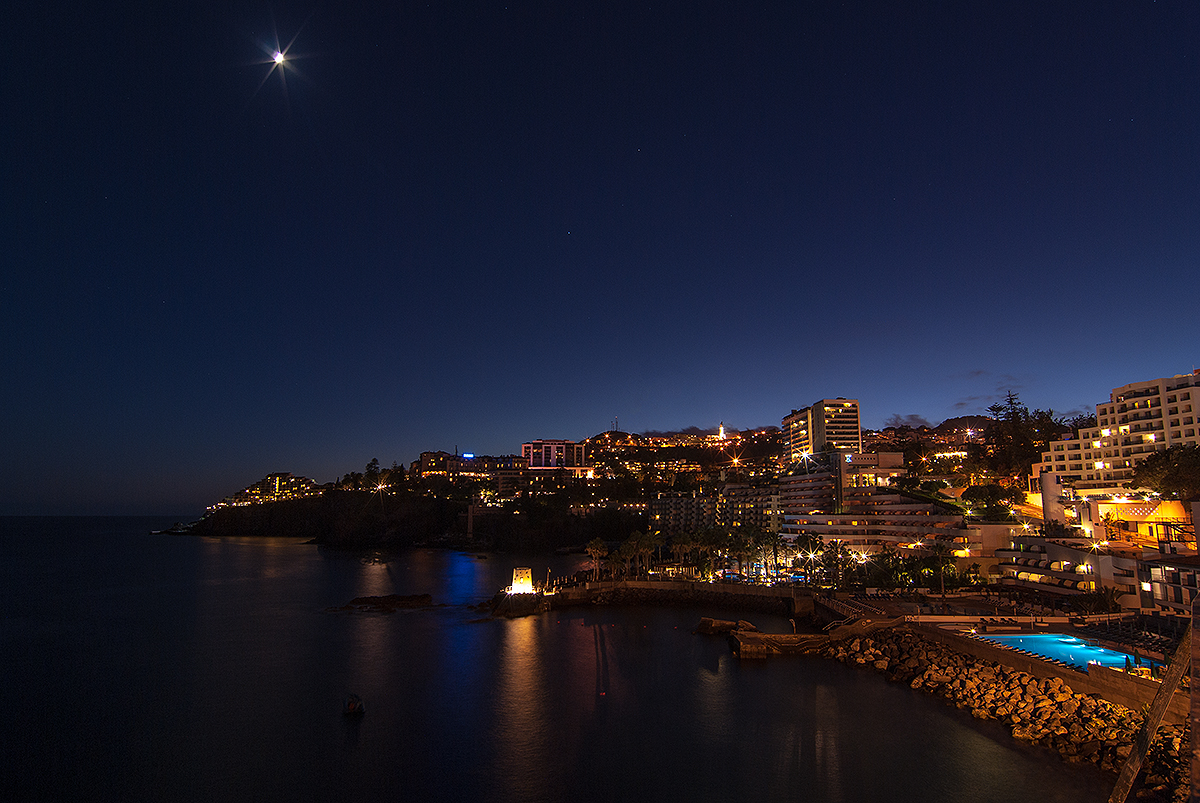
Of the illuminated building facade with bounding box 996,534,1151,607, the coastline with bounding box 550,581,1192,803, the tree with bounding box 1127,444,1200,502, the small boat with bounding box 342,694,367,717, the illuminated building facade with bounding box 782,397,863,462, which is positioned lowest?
the small boat with bounding box 342,694,367,717

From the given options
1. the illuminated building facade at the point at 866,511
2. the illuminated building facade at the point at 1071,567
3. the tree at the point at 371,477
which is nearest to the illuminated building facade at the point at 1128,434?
the illuminated building facade at the point at 866,511

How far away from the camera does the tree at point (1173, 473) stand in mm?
46438

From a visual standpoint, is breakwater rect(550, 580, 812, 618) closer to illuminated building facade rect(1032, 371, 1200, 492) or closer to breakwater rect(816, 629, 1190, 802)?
breakwater rect(816, 629, 1190, 802)

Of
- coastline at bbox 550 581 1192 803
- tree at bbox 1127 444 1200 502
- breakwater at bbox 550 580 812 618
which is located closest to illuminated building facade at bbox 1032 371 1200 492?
tree at bbox 1127 444 1200 502

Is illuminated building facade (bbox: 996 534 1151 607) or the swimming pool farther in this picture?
illuminated building facade (bbox: 996 534 1151 607)

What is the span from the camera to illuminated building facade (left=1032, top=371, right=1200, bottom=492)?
55.0 meters

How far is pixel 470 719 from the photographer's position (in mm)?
28156

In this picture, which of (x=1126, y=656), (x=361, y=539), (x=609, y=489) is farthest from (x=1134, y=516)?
(x=361, y=539)

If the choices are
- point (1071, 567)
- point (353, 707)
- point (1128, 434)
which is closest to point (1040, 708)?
point (1071, 567)

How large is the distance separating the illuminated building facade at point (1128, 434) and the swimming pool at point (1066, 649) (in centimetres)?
3616

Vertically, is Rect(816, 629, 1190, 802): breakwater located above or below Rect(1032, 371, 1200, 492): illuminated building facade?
below

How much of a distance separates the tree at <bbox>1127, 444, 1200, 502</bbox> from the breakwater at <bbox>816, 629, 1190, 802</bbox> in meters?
28.9

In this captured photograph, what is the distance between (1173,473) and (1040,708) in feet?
119

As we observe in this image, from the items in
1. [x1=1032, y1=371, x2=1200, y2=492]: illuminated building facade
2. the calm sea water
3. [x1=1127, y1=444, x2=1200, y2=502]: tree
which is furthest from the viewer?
[x1=1032, y1=371, x2=1200, y2=492]: illuminated building facade
